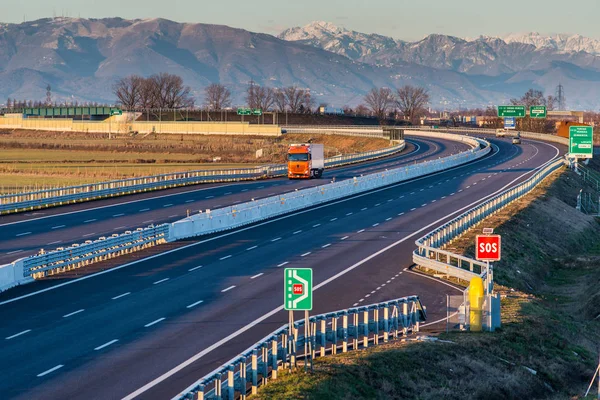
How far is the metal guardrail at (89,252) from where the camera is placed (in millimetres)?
37062

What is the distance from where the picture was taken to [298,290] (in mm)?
22266

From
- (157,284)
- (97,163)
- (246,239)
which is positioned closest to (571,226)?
(246,239)

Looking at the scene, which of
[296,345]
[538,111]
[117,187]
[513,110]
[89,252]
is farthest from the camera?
[513,110]

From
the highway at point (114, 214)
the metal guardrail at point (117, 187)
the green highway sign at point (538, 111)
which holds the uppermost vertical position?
the green highway sign at point (538, 111)

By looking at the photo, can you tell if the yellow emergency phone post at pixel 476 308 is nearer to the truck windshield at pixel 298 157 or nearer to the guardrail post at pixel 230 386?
the guardrail post at pixel 230 386

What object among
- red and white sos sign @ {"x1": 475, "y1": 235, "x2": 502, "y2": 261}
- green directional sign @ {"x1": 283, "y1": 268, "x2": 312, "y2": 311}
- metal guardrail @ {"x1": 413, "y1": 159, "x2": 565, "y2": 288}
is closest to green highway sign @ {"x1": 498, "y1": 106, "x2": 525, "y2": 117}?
metal guardrail @ {"x1": 413, "y1": 159, "x2": 565, "y2": 288}

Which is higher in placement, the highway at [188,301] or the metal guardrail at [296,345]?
the metal guardrail at [296,345]

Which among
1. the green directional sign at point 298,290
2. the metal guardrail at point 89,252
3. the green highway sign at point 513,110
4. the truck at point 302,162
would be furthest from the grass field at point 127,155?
the green directional sign at point 298,290

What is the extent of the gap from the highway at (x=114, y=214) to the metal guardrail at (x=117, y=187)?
956mm

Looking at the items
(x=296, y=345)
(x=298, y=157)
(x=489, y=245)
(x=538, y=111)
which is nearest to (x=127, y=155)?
(x=298, y=157)

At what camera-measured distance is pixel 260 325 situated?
29.1 m

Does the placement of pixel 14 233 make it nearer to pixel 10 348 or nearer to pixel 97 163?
pixel 10 348

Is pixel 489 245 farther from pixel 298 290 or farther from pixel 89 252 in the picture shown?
pixel 89 252

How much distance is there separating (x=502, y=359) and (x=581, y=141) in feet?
231
